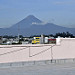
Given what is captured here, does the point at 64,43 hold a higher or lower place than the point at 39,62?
higher

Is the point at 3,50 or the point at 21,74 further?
the point at 3,50

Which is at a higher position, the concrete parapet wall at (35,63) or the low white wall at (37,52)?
the low white wall at (37,52)

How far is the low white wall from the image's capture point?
16.8 meters

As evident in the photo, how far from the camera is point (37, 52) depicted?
1766 cm

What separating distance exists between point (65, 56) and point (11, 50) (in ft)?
14.3

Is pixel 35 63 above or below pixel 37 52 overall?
below

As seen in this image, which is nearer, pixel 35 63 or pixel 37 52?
pixel 35 63

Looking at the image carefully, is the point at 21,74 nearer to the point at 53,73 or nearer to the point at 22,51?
the point at 53,73

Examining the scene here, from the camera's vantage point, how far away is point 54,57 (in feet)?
59.4

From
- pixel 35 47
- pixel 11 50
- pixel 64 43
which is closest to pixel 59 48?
pixel 64 43

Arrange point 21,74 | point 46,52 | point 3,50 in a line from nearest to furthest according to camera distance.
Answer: point 21,74 → point 3,50 → point 46,52

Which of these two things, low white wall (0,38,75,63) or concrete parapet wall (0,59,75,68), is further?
low white wall (0,38,75,63)

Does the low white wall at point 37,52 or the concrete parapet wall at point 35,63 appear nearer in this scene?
the concrete parapet wall at point 35,63

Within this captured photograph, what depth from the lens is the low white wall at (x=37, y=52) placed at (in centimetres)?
1678
